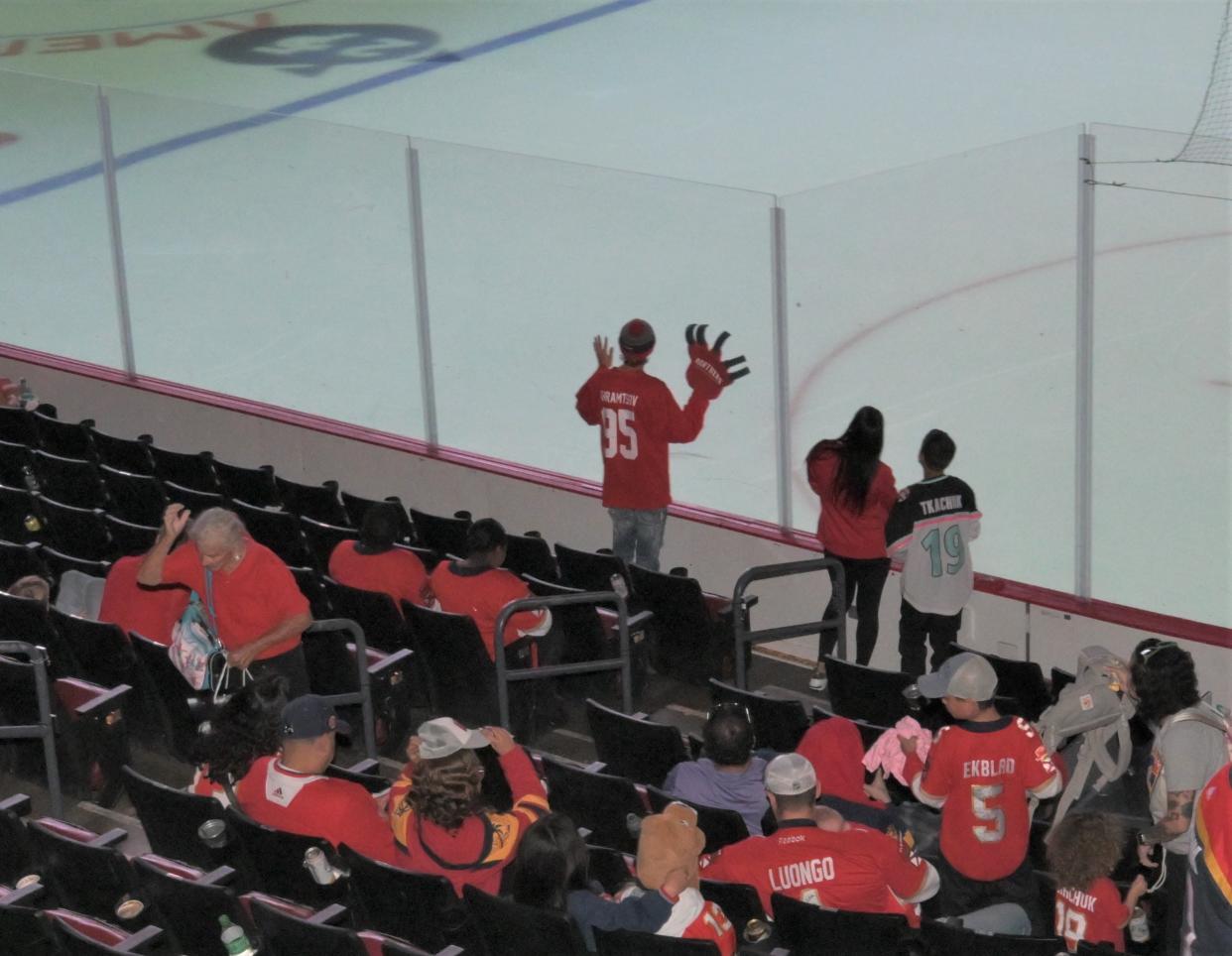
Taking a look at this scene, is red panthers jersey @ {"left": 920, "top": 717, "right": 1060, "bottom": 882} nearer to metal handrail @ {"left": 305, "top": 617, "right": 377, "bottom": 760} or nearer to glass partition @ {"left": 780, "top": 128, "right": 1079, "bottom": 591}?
metal handrail @ {"left": 305, "top": 617, "right": 377, "bottom": 760}

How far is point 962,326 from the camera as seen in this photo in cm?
895

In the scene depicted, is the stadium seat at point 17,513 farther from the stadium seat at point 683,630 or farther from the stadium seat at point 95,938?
the stadium seat at point 95,938

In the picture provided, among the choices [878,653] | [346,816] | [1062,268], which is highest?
[1062,268]

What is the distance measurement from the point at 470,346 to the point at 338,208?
3.60 ft

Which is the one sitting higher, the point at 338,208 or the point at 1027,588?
the point at 338,208

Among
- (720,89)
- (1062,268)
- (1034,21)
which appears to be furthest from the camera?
(1034,21)

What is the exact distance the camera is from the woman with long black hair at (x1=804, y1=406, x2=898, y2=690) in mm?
7383

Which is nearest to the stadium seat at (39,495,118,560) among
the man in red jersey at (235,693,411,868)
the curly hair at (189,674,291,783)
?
the curly hair at (189,674,291,783)

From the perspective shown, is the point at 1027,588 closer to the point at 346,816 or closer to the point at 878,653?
the point at 878,653

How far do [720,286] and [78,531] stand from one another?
3.32 meters

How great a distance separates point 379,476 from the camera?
9.72m

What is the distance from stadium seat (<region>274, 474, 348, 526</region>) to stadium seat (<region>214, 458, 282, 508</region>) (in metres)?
0.14

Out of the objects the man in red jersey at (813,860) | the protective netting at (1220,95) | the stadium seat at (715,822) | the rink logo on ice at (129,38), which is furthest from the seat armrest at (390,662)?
the rink logo on ice at (129,38)

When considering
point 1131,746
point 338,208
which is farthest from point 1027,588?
point 338,208
